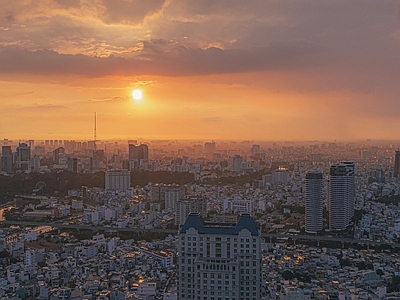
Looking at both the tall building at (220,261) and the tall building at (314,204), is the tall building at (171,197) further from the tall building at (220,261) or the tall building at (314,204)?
the tall building at (220,261)

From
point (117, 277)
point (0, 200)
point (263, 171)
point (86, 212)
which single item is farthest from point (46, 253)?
point (263, 171)

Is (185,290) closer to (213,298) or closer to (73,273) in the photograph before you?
(213,298)

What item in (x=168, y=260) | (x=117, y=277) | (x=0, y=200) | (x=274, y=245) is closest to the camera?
(x=117, y=277)

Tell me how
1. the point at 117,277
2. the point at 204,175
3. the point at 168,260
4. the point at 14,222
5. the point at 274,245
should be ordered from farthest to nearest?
the point at 204,175
the point at 14,222
the point at 274,245
the point at 168,260
the point at 117,277

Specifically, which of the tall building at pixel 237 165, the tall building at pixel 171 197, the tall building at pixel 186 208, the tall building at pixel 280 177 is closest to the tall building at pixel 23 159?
the tall building at pixel 237 165

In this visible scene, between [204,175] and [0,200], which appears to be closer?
[0,200]

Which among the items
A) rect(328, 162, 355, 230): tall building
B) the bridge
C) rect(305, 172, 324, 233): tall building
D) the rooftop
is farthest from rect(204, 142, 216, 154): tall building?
the rooftop

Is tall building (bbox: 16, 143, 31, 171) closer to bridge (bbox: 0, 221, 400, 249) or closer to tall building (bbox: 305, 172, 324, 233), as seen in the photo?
bridge (bbox: 0, 221, 400, 249)
